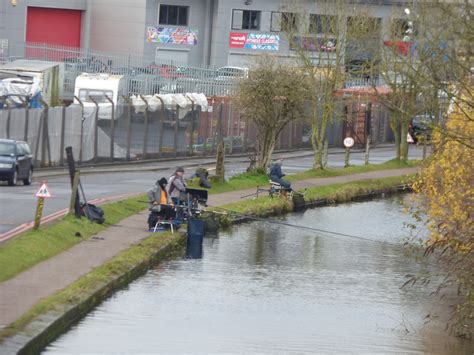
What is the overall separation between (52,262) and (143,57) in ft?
219

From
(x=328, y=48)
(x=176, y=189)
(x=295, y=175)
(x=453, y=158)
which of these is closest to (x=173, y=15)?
(x=328, y=48)

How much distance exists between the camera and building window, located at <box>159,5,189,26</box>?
89.9 meters

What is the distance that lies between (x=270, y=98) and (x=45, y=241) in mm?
18994

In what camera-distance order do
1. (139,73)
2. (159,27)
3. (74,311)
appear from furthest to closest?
(159,27)
(139,73)
(74,311)

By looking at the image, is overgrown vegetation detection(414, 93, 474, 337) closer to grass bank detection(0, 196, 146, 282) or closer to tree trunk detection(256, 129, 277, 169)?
grass bank detection(0, 196, 146, 282)

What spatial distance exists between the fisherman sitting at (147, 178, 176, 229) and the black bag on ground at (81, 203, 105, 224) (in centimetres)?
117

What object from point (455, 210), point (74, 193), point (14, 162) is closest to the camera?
point (455, 210)

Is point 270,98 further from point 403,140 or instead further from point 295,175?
point 403,140

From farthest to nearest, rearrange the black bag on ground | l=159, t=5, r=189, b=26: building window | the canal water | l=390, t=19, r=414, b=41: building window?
l=159, t=5, r=189, b=26: building window
l=390, t=19, r=414, b=41: building window
the black bag on ground
the canal water

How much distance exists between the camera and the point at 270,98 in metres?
41.7

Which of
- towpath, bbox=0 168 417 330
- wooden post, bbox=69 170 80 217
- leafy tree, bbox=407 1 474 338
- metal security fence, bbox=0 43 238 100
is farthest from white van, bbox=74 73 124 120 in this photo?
leafy tree, bbox=407 1 474 338

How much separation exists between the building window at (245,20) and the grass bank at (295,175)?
39.5 meters

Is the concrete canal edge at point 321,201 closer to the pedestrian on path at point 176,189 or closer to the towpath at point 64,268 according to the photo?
the pedestrian on path at point 176,189

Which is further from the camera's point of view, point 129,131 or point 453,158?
point 129,131
